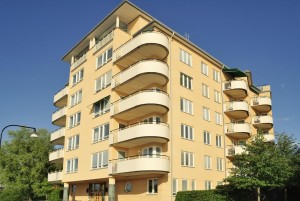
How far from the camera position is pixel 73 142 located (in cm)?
4406

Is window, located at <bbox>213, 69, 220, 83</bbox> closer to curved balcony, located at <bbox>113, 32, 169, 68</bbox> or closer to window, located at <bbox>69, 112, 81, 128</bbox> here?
curved balcony, located at <bbox>113, 32, 169, 68</bbox>

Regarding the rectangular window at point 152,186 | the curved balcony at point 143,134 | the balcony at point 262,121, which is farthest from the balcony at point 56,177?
the balcony at point 262,121

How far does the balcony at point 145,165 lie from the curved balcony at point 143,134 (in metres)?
1.85

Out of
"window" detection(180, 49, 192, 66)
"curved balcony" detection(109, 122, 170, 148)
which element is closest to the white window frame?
"curved balcony" detection(109, 122, 170, 148)

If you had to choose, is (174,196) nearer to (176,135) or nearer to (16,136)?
(176,135)

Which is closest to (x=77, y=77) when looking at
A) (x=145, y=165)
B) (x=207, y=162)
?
(x=145, y=165)

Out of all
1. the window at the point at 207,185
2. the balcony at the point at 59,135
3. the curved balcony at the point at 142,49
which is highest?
the curved balcony at the point at 142,49

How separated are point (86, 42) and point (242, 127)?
25243 millimetres

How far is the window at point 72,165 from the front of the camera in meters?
42.0

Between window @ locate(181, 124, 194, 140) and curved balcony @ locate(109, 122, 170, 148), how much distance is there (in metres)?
3.55

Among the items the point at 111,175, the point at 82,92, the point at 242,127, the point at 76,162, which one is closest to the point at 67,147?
the point at 76,162

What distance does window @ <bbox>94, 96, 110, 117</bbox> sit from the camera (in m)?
37.2

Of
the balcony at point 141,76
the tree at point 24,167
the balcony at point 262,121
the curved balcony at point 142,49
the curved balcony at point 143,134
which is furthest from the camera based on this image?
the balcony at point 262,121

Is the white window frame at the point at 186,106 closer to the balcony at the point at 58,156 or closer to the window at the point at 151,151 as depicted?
the window at the point at 151,151
